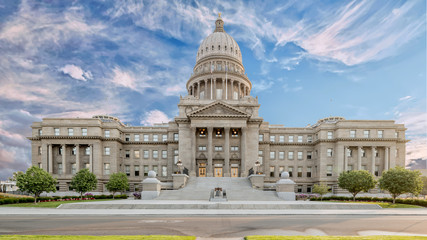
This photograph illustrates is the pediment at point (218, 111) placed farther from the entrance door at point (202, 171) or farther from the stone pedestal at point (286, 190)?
the stone pedestal at point (286, 190)

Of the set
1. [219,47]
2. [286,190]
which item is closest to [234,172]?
[286,190]

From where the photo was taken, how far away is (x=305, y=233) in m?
12.3

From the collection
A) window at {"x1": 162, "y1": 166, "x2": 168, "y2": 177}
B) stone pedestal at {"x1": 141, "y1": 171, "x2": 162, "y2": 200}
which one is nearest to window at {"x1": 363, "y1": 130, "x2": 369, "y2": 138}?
window at {"x1": 162, "y1": 166, "x2": 168, "y2": 177}

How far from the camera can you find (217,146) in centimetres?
5403

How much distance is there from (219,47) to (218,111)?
34475 mm

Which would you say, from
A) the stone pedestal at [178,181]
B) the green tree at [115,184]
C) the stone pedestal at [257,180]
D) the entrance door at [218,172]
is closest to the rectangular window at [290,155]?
the entrance door at [218,172]

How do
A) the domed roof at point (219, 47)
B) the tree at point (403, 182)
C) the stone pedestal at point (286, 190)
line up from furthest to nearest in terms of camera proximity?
the domed roof at point (219, 47) → the stone pedestal at point (286, 190) → the tree at point (403, 182)

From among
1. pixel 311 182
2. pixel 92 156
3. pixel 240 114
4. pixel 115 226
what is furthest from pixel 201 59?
pixel 115 226

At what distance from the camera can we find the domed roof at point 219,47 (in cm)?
7702

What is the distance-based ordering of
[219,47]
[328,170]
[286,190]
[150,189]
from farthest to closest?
[219,47] → [328,170] → [150,189] → [286,190]

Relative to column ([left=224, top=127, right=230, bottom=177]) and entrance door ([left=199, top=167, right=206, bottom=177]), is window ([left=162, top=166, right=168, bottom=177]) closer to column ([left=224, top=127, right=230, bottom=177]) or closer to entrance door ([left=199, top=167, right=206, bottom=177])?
entrance door ([left=199, top=167, right=206, bottom=177])

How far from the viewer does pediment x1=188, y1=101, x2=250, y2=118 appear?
50406 mm

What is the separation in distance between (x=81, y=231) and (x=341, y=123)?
55.2 m

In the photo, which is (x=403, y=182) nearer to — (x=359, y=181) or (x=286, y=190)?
(x=359, y=181)
